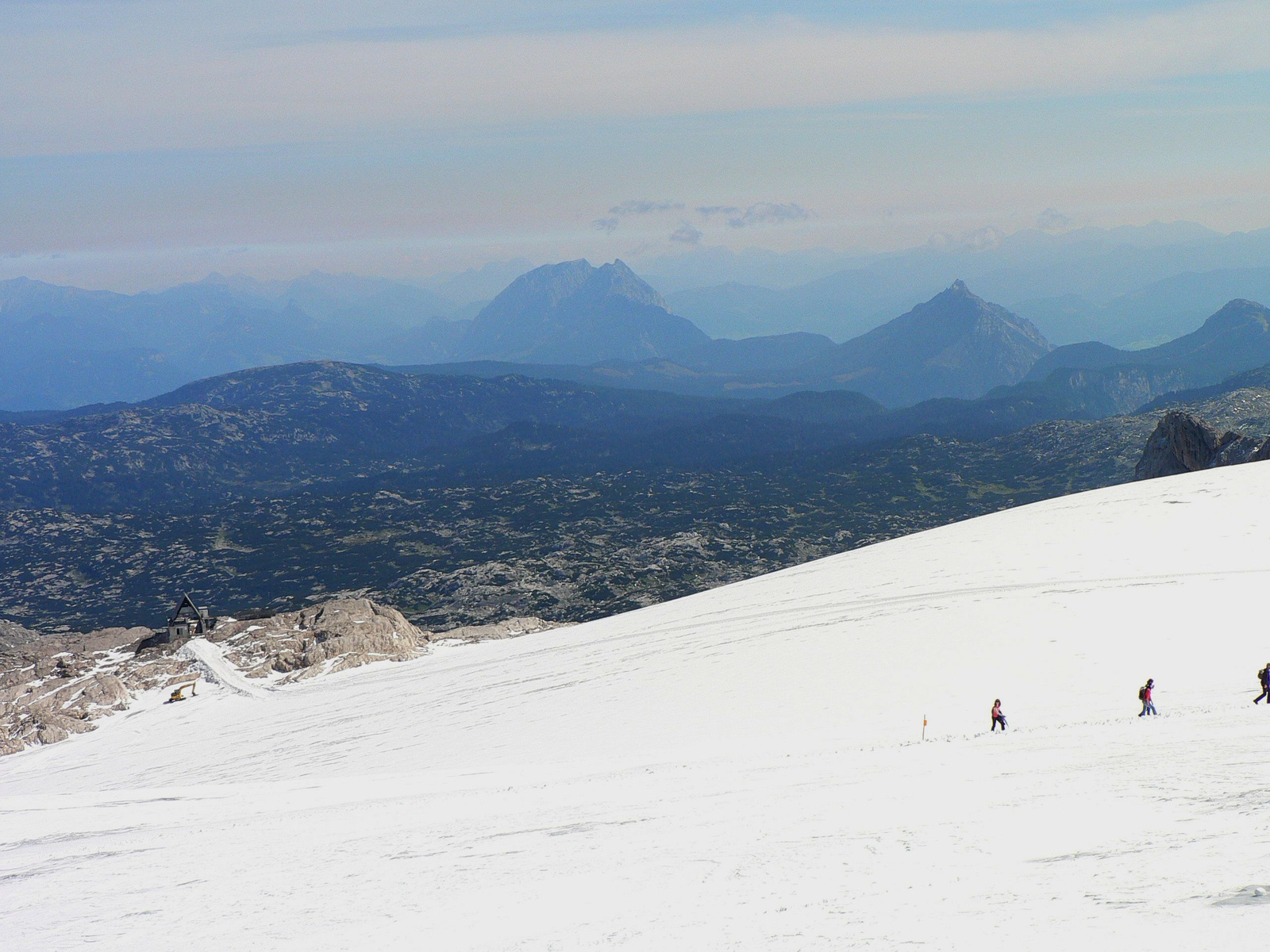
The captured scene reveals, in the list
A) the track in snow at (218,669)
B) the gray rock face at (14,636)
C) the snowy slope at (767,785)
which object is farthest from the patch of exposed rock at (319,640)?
the gray rock face at (14,636)

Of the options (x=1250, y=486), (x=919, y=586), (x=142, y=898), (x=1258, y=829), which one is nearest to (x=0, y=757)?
(x=142, y=898)

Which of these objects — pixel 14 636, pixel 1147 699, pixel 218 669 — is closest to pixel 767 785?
pixel 1147 699

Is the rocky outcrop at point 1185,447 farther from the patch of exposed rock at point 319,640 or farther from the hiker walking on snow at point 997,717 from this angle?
the hiker walking on snow at point 997,717

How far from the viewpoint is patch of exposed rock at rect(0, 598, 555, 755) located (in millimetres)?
67562

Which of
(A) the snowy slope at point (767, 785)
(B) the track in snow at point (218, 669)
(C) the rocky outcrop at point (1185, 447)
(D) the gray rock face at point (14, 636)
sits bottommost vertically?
(D) the gray rock face at point (14, 636)

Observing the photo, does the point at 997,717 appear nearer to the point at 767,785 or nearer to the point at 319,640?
the point at 767,785

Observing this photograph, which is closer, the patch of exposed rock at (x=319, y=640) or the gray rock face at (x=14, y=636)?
the patch of exposed rock at (x=319, y=640)

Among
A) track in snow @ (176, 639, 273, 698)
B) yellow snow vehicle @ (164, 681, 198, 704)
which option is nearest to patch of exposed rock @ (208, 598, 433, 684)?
track in snow @ (176, 639, 273, 698)

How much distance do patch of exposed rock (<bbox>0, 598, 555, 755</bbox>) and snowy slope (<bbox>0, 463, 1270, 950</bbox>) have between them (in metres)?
7.08

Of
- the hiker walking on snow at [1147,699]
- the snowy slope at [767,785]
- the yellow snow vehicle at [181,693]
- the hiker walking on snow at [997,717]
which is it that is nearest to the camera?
the snowy slope at [767,785]

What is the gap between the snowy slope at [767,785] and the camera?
19.3 meters

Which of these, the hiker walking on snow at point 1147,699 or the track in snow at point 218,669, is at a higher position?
the hiker walking on snow at point 1147,699

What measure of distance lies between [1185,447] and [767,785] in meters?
135

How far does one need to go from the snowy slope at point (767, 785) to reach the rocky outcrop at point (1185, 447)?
7557 cm
